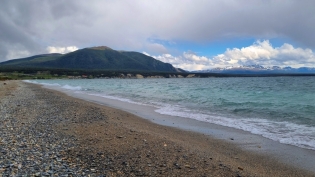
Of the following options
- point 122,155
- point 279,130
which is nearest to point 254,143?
point 279,130

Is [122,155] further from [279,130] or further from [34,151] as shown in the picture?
[279,130]

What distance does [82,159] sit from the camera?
23.0 ft

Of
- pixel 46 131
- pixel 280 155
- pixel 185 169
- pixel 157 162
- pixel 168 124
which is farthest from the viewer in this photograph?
pixel 168 124

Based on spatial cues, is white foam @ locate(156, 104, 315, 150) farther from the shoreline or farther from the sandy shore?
the sandy shore

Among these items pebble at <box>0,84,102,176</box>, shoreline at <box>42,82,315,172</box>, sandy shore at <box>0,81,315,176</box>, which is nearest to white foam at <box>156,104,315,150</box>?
shoreline at <box>42,82,315,172</box>

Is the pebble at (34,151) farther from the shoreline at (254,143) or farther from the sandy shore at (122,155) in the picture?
the shoreline at (254,143)

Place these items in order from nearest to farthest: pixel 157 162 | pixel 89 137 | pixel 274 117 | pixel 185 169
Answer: pixel 185 169 < pixel 157 162 < pixel 89 137 < pixel 274 117

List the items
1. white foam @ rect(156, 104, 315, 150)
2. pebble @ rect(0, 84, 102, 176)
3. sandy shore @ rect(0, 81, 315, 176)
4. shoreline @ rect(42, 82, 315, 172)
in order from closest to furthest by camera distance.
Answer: pebble @ rect(0, 84, 102, 176)
sandy shore @ rect(0, 81, 315, 176)
shoreline @ rect(42, 82, 315, 172)
white foam @ rect(156, 104, 315, 150)

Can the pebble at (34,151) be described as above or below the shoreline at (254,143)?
above

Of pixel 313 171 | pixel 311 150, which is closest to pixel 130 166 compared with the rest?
pixel 313 171

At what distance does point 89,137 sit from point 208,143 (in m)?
5.10

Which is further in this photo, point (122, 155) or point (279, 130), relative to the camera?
point (279, 130)

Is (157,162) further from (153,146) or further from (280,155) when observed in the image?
(280,155)

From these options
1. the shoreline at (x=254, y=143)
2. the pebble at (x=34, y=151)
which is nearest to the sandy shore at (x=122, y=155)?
the pebble at (x=34, y=151)
